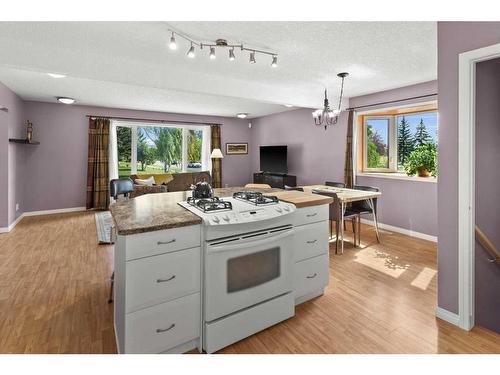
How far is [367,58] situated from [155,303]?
10.6 ft

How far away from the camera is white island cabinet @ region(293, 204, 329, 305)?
2.23 metres

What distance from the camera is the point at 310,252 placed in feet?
7.54

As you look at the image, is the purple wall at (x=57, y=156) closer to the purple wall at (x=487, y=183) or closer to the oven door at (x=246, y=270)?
the oven door at (x=246, y=270)

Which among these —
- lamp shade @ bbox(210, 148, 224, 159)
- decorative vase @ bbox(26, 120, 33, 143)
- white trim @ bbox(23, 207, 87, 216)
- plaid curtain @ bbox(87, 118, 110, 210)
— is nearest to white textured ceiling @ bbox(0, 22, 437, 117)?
decorative vase @ bbox(26, 120, 33, 143)

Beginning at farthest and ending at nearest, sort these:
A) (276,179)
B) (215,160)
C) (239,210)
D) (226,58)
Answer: (215,160) < (276,179) < (226,58) < (239,210)

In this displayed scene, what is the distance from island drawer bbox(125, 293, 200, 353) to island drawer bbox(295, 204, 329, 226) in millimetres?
959

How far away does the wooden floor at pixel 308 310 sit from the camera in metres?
1.80

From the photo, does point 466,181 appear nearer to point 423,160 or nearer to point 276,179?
Answer: point 423,160

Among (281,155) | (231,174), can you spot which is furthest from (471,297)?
(231,174)

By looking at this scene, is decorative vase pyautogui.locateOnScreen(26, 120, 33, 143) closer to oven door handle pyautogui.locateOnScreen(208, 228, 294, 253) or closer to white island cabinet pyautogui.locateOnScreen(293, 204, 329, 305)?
oven door handle pyautogui.locateOnScreen(208, 228, 294, 253)

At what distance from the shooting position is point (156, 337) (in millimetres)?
1572

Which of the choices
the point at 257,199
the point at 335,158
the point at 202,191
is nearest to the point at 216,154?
the point at 335,158

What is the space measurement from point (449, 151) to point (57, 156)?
670cm

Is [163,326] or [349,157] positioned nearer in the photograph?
[163,326]
